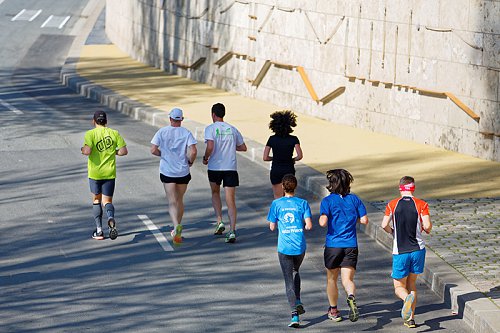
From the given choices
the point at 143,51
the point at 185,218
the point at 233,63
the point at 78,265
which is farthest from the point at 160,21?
the point at 78,265

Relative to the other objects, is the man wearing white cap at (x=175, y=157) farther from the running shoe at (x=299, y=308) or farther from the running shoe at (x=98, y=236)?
the running shoe at (x=299, y=308)

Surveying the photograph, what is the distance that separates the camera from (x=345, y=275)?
34.1ft

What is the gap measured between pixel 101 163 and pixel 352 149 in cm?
702

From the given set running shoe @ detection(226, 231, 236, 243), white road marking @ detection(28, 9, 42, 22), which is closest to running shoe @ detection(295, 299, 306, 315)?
running shoe @ detection(226, 231, 236, 243)

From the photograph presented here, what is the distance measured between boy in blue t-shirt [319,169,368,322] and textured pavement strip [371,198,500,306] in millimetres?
1551

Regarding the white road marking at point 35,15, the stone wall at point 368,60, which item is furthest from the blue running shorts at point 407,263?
the white road marking at point 35,15

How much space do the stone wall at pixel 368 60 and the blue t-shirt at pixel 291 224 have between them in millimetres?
8784

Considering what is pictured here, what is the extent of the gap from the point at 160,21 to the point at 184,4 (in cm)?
218

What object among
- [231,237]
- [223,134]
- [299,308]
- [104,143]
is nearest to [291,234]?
[299,308]

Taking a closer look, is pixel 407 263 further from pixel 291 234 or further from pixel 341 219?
pixel 291 234

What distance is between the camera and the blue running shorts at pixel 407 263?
10266 millimetres

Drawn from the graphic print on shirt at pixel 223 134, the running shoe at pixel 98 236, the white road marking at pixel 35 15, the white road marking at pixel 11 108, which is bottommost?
the white road marking at pixel 11 108

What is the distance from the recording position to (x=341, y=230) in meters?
10.3

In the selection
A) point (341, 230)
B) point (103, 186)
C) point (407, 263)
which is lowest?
point (103, 186)
